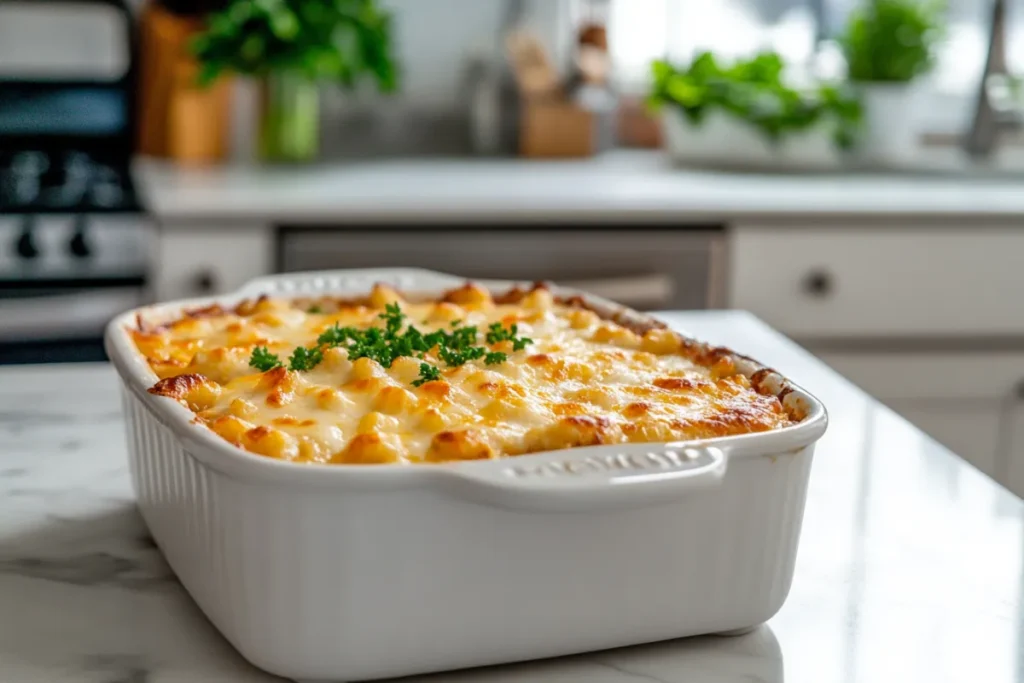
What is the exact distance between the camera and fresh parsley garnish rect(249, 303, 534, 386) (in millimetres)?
844

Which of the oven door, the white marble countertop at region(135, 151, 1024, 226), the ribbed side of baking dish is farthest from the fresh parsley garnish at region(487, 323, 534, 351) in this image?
→ the oven door

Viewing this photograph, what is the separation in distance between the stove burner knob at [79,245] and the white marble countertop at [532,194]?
12cm

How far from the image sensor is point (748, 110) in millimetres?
2693

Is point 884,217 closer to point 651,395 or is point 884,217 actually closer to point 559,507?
point 651,395

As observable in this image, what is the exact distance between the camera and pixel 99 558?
860 millimetres

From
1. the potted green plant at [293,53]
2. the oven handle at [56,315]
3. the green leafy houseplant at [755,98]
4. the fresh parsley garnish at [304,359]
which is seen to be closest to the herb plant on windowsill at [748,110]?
the green leafy houseplant at [755,98]

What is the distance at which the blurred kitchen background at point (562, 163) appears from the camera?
209 centimetres

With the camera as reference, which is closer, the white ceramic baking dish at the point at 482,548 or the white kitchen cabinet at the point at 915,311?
the white ceramic baking dish at the point at 482,548

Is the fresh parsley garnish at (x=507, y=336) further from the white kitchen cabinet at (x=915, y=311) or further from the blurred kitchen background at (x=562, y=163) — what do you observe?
the white kitchen cabinet at (x=915, y=311)

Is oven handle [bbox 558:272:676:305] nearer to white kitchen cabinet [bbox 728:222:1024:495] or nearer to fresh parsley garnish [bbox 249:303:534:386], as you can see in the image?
white kitchen cabinet [bbox 728:222:1024:495]

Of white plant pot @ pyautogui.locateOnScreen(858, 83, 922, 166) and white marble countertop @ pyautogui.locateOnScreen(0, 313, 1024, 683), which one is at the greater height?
white plant pot @ pyautogui.locateOnScreen(858, 83, 922, 166)

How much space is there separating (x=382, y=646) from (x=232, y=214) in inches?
56.3

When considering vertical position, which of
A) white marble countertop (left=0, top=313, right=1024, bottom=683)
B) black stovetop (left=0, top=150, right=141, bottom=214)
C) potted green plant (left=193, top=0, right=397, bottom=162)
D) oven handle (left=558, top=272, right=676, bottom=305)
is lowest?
oven handle (left=558, top=272, right=676, bottom=305)

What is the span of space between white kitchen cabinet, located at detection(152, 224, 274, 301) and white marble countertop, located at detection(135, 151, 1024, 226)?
2 cm
